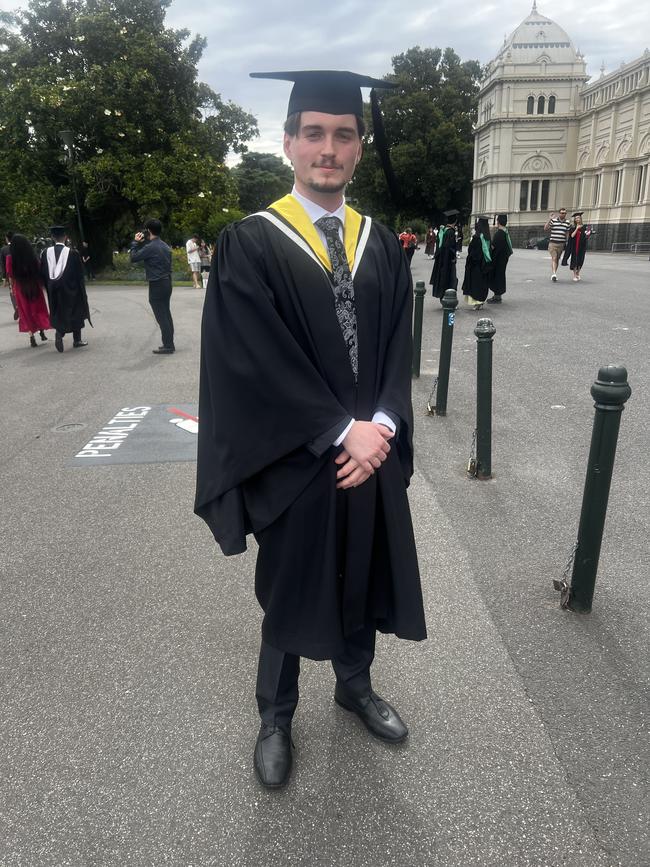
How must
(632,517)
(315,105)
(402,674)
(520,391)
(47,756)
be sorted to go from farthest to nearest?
1. (520,391)
2. (632,517)
3. (402,674)
4. (47,756)
5. (315,105)

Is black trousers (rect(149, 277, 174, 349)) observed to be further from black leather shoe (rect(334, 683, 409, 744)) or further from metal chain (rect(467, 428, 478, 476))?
black leather shoe (rect(334, 683, 409, 744))

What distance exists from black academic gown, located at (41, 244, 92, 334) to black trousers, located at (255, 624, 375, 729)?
9.40 m

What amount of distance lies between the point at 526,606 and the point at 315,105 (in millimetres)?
2498

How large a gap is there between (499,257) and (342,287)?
1306 centimetres

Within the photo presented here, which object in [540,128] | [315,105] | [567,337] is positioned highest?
[540,128]

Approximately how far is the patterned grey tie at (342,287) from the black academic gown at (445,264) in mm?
12388

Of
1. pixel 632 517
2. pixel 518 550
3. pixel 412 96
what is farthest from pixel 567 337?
pixel 412 96

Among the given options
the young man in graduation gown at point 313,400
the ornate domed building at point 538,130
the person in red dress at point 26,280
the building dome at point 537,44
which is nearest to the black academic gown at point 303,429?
the young man in graduation gown at point 313,400

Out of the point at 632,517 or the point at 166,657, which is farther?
the point at 632,517

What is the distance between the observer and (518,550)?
153 inches

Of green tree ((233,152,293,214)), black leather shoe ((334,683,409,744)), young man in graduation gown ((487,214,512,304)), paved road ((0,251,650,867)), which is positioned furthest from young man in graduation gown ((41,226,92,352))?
green tree ((233,152,293,214))

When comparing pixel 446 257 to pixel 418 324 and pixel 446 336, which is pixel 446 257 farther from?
pixel 446 336

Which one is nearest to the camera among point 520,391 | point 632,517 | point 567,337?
point 632,517

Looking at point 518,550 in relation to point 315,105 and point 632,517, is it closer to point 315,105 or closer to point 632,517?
point 632,517
